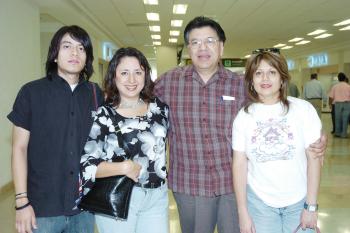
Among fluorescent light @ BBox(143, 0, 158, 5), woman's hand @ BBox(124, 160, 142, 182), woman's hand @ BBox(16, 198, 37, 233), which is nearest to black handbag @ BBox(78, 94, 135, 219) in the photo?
woman's hand @ BBox(124, 160, 142, 182)

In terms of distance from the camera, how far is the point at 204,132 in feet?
6.95

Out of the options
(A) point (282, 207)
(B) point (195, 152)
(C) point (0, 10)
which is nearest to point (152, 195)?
(B) point (195, 152)

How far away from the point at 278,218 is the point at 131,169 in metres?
0.86

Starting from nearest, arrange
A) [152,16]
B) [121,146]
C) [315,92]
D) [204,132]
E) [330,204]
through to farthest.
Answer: [121,146] < [204,132] < [330,204] < [152,16] < [315,92]

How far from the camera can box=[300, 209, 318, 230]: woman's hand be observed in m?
1.78

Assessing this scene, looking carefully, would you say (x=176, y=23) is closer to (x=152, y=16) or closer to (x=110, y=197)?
(x=152, y=16)

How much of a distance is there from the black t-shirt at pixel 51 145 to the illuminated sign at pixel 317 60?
18895 mm

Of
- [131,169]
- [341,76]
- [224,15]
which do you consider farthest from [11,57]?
[341,76]

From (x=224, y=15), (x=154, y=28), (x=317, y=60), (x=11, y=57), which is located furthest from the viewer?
(x=317, y=60)

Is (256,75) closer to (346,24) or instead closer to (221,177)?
(221,177)

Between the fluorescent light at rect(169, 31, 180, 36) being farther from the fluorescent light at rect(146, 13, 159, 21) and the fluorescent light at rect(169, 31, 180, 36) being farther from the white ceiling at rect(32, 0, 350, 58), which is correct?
the fluorescent light at rect(146, 13, 159, 21)

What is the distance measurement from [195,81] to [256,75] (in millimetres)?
445

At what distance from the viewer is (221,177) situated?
212cm

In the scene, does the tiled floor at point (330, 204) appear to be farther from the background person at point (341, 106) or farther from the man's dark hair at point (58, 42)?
the background person at point (341, 106)
